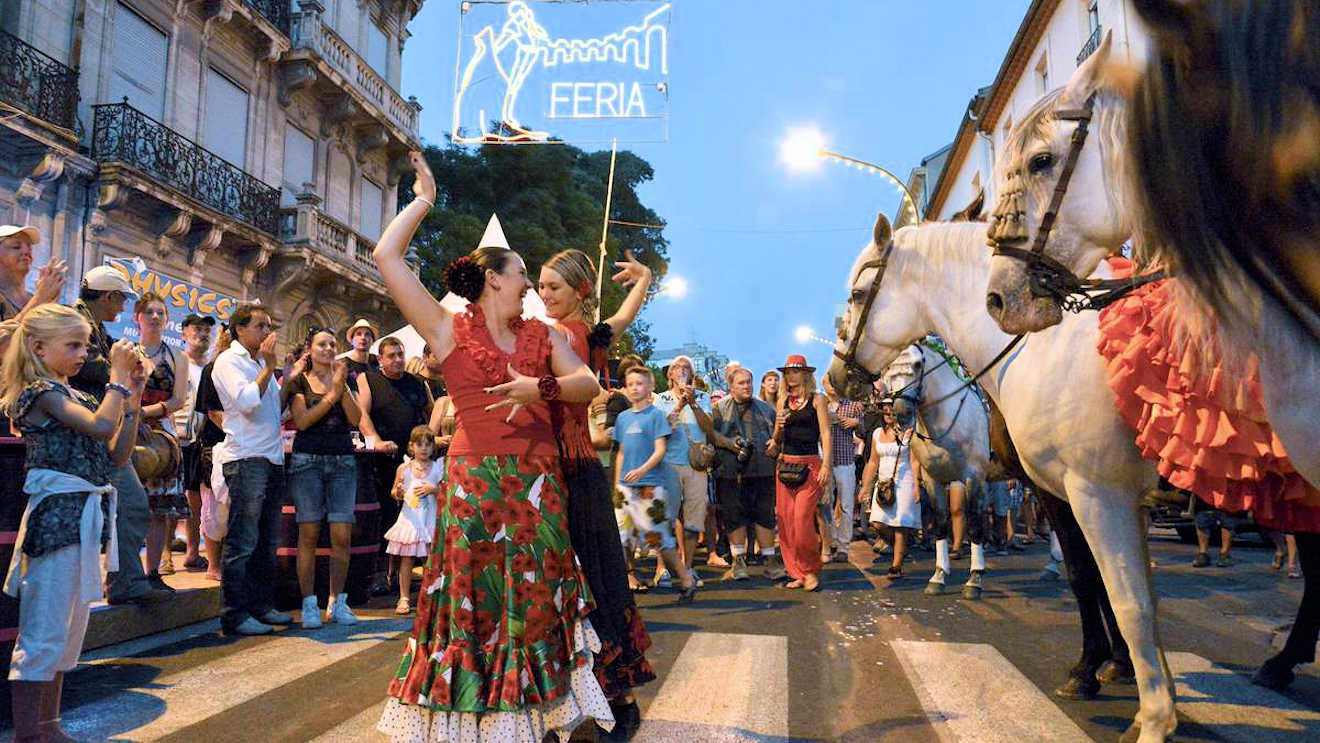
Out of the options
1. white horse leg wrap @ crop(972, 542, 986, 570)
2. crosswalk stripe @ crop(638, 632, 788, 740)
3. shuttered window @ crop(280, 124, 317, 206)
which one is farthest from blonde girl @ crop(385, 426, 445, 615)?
shuttered window @ crop(280, 124, 317, 206)

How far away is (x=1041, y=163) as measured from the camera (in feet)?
9.38

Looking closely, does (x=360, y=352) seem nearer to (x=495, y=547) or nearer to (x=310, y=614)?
(x=310, y=614)

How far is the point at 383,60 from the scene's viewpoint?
23.4 m

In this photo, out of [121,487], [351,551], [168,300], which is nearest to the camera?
[121,487]

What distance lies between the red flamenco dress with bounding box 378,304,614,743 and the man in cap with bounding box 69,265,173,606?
2713mm

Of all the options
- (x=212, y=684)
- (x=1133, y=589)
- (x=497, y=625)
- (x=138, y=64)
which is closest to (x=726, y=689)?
(x=497, y=625)

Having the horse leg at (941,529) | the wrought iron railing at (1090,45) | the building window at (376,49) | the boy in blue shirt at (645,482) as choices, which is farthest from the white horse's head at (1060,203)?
the building window at (376,49)

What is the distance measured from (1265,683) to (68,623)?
220 inches

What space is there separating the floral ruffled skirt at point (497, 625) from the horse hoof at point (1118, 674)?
284 cm

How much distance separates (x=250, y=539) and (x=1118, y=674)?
5.37 metres

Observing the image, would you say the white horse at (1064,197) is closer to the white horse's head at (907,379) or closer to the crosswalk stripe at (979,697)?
the crosswalk stripe at (979,697)

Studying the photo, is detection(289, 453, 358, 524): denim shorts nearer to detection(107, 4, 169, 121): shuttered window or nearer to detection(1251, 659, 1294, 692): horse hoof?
detection(1251, 659, 1294, 692): horse hoof

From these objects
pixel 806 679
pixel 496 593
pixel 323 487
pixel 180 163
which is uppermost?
pixel 180 163

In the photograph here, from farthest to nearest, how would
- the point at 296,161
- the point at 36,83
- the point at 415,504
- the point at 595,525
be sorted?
1. the point at 296,161
2. the point at 36,83
3. the point at 415,504
4. the point at 595,525
